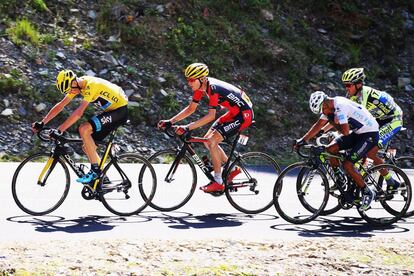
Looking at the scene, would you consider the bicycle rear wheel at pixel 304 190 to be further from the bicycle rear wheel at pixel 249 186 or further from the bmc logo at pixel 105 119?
the bmc logo at pixel 105 119

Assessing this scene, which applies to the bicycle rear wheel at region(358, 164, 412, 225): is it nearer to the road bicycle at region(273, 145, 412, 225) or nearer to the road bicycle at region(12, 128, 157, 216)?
the road bicycle at region(273, 145, 412, 225)

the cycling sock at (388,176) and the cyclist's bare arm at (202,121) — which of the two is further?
the cyclist's bare arm at (202,121)

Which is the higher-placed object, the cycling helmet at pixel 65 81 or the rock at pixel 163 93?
the rock at pixel 163 93

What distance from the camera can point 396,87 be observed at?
20469 millimetres

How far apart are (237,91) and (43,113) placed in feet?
22.4

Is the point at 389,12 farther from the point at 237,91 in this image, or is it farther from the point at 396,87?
the point at 237,91

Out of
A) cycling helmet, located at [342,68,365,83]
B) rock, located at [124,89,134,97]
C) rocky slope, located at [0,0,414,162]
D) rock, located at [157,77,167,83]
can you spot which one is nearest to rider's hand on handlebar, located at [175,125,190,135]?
cycling helmet, located at [342,68,365,83]

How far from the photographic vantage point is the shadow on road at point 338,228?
29.3 ft

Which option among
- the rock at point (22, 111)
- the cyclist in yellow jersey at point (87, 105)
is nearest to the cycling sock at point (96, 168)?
the cyclist in yellow jersey at point (87, 105)

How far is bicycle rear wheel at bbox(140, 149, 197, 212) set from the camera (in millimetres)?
9906

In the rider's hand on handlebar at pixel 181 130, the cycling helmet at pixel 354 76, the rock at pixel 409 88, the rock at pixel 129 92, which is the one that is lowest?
the rider's hand on handlebar at pixel 181 130

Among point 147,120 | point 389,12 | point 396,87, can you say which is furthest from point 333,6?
point 147,120

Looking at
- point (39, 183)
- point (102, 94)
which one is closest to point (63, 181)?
point (39, 183)

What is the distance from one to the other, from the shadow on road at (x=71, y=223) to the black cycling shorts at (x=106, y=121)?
3.69ft
